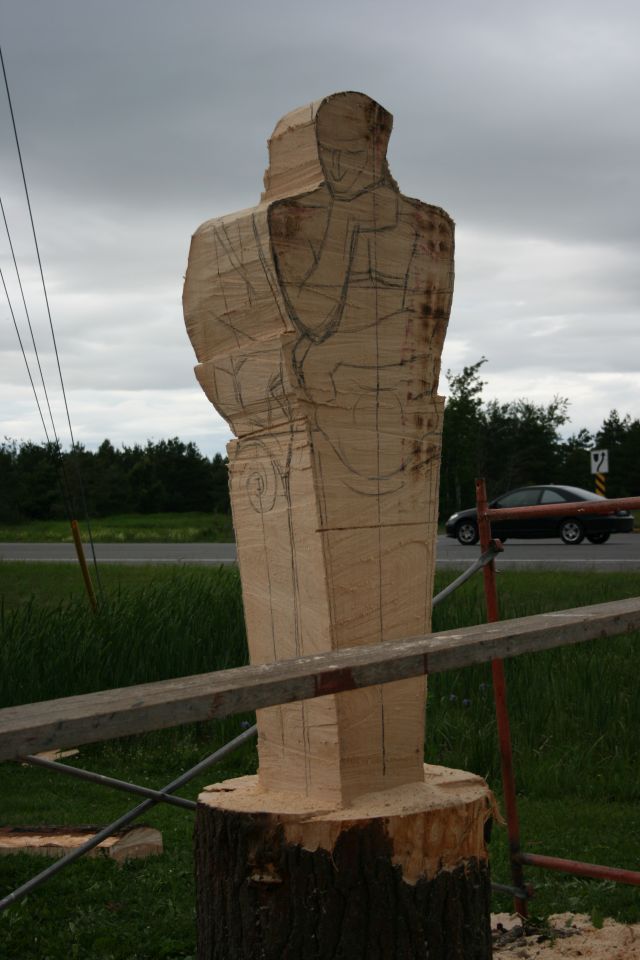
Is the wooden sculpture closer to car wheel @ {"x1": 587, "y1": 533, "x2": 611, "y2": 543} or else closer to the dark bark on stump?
the dark bark on stump

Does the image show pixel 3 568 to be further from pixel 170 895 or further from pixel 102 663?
pixel 170 895

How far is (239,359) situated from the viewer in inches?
86.0

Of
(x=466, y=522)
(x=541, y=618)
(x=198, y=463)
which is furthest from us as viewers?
(x=198, y=463)

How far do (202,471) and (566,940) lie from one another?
4148 centimetres

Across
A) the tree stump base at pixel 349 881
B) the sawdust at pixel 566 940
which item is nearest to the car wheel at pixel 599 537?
the sawdust at pixel 566 940

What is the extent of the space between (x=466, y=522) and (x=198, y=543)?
697 centimetres

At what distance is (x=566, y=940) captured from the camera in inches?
120

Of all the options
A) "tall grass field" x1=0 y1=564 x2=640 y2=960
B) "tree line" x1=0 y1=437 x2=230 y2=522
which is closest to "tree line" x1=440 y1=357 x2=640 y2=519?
"tree line" x1=0 y1=437 x2=230 y2=522

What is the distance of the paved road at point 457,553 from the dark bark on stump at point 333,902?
357 inches

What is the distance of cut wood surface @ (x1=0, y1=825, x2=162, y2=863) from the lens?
3.86 m

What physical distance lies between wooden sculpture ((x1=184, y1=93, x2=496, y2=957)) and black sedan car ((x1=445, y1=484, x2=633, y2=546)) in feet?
47.9

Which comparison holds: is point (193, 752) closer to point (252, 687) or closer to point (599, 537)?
point (252, 687)

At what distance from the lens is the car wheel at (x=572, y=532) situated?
17172 mm

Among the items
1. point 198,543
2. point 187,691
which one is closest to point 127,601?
point 187,691
